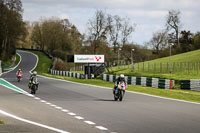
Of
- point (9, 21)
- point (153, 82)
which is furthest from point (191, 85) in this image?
point (9, 21)

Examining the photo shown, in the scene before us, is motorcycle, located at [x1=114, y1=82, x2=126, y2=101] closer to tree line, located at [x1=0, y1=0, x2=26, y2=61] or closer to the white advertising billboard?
the white advertising billboard

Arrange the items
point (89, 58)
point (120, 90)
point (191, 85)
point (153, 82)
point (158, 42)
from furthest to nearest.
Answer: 1. point (158, 42)
2. point (89, 58)
3. point (153, 82)
4. point (191, 85)
5. point (120, 90)

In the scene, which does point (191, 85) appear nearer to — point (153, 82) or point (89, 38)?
point (153, 82)

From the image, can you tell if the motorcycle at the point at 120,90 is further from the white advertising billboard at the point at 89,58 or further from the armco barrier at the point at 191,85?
the white advertising billboard at the point at 89,58

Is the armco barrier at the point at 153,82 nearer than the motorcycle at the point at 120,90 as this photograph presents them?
No

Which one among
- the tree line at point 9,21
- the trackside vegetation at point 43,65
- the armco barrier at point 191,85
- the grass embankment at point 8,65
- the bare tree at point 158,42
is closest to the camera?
the armco barrier at point 191,85

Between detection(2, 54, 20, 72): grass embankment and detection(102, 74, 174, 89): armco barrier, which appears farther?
detection(2, 54, 20, 72): grass embankment

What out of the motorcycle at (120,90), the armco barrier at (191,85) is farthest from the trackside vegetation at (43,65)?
the motorcycle at (120,90)

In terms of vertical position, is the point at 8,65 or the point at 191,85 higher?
the point at 8,65

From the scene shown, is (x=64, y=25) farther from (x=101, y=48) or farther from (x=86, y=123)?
(x=86, y=123)

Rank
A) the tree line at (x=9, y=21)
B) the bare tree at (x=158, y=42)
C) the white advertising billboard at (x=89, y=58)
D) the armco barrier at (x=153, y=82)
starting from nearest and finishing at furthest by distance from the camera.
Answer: the armco barrier at (x=153, y=82) → the white advertising billboard at (x=89, y=58) → the tree line at (x=9, y=21) → the bare tree at (x=158, y=42)

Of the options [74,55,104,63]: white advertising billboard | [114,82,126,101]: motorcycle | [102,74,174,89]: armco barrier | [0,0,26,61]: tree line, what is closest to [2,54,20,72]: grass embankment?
[0,0,26,61]: tree line

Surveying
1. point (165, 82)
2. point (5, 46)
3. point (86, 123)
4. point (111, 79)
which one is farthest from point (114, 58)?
point (86, 123)

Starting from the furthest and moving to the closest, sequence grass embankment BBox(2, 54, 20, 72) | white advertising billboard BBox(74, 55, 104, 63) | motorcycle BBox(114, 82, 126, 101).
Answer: grass embankment BBox(2, 54, 20, 72)
white advertising billboard BBox(74, 55, 104, 63)
motorcycle BBox(114, 82, 126, 101)
